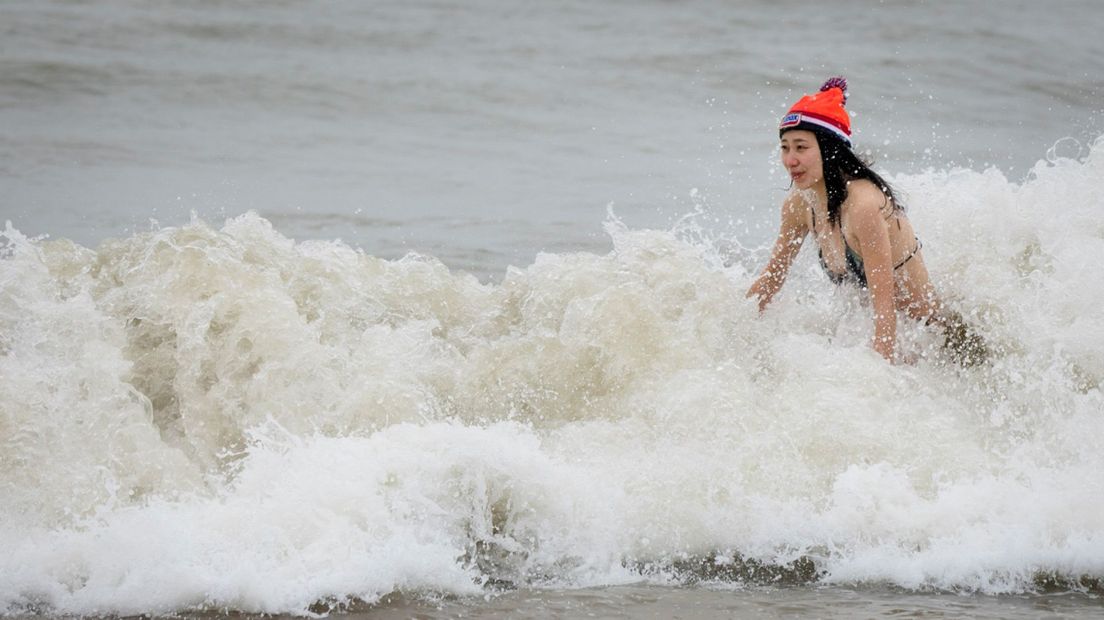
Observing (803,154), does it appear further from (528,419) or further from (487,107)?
(487,107)

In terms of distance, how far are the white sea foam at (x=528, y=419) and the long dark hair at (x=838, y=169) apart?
483 mm

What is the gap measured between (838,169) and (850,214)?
7.5 inches

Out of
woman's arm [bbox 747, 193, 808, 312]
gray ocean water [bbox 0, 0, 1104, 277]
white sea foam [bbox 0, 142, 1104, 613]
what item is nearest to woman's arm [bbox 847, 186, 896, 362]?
white sea foam [bbox 0, 142, 1104, 613]

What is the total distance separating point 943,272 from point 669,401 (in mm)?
1667

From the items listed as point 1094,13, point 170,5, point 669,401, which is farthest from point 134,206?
point 1094,13

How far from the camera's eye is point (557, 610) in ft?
12.8

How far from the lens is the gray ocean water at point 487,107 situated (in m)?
9.36

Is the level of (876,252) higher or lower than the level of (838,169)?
lower

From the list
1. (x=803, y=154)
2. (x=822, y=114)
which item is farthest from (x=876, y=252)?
(x=822, y=114)

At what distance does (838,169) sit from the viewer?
5254 mm

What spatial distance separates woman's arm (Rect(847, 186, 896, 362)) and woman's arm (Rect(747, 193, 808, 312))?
398mm

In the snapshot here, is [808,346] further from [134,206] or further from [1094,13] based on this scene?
[1094,13]

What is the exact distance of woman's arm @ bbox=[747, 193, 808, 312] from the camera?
562cm

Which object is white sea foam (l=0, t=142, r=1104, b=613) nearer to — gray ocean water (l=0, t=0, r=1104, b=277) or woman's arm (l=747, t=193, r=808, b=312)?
woman's arm (l=747, t=193, r=808, b=312)
